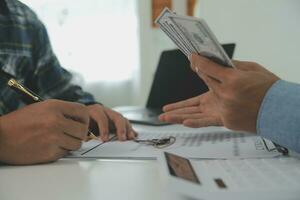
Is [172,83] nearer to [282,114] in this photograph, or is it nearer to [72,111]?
[72,111]

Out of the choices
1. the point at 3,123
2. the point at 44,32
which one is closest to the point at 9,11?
the point at 44,32

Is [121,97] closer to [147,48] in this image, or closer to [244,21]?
[147,48]

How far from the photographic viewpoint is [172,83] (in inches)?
50.4

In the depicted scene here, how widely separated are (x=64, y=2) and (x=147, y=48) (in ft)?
1.81

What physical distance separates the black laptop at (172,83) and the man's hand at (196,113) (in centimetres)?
33

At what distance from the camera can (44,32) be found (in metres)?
1.14

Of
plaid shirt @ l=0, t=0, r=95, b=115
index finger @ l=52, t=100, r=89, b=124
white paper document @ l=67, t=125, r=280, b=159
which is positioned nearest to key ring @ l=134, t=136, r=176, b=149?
white paper document @ l=67, t=125, r=280, b=159

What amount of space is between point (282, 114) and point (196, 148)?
0.18 m

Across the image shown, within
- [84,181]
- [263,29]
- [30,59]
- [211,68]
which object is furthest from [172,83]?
[84,181]

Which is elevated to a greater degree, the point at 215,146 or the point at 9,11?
the point at 9,11

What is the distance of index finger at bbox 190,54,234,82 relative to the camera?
557 millimetres

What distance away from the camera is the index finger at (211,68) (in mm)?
557

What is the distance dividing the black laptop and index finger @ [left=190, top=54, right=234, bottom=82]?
58 cm

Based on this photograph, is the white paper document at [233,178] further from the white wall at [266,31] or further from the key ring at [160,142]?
the white wall at [266,31]
